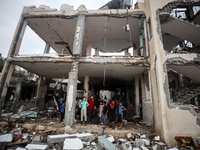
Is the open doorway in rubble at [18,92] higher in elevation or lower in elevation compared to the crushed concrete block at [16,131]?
higher

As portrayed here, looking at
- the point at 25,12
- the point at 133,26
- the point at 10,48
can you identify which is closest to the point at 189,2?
the point at 133,26

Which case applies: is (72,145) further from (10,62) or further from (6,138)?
(10,62)

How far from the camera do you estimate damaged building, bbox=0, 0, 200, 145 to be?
491cm

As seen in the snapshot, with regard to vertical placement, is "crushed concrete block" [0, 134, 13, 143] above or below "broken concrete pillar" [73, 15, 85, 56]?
below

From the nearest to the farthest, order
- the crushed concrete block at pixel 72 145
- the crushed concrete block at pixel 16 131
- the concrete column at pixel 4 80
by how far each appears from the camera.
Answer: the crushed concrete block at pixel 72 145 → the crushed concrete block at pixel 16 131 → the concrete column at pixel 4 80

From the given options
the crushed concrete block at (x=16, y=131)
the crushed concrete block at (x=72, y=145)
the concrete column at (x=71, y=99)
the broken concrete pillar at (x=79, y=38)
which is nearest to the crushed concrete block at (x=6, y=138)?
the crushed concrete block at (x=16, y=131)

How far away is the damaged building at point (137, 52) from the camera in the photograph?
4.91 meters

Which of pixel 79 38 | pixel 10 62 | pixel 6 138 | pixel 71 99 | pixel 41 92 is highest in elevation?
pixel 79 38

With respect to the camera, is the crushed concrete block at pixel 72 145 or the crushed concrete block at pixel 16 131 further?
the crushed concrete block at pixel 16 131

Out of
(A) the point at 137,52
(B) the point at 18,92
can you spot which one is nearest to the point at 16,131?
(B) the point at 18,92

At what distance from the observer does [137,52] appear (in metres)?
9.37

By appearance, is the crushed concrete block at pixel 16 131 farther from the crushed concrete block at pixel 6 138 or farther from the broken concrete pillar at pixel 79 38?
the broken concrete pillar at pixel 79 38

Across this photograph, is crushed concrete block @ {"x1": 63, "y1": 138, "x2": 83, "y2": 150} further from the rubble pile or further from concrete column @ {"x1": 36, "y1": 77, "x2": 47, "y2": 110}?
concrete column @ {"x1": 36, "y1": 77, "x2": 47, "y2": 110}

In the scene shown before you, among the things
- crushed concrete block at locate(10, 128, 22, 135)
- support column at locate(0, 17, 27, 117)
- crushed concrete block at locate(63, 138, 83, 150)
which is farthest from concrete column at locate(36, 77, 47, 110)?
crushed concrete block at locate(63, 138, 83, 150)
